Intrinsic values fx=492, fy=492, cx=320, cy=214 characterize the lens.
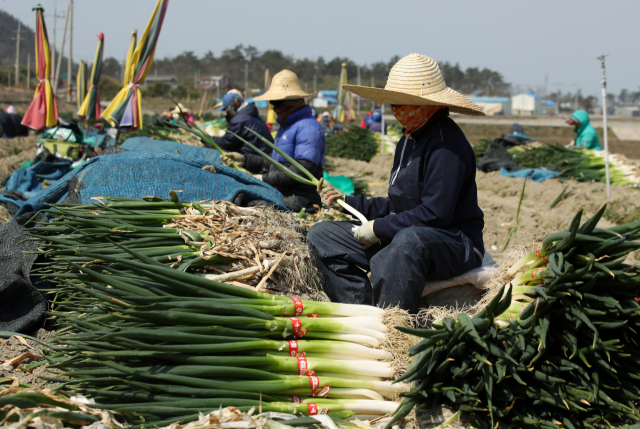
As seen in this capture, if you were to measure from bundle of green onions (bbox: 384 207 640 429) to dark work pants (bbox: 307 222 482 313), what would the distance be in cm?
49

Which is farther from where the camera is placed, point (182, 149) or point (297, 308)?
point (182, 149)

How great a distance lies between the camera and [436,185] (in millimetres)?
2309

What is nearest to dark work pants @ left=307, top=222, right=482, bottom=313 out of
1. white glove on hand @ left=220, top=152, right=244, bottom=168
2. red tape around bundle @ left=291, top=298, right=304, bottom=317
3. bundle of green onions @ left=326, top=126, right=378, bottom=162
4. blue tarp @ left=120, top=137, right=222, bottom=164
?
red tape around bundle @ left=291, top=298, right=304, bottom=317

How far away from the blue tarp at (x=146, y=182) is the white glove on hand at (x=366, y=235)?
0.91m

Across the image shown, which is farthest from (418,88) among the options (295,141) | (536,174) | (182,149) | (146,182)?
(536,174)

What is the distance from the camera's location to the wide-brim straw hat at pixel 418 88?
7.84 ft

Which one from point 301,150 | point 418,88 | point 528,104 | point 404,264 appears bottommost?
point 404,264

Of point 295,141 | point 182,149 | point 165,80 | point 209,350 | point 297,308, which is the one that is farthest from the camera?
point 165,80

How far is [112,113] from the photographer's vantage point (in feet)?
21.2

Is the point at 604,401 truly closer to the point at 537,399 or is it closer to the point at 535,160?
the point at 537,399

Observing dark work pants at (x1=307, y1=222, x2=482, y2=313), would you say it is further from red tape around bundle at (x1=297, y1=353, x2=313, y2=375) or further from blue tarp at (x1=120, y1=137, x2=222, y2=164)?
blue tarp at (x1=120, y1=137, x2=222, y2=164)

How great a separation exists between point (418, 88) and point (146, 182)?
1.79m

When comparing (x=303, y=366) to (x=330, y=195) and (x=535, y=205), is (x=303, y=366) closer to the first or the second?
(x=330, y=195)

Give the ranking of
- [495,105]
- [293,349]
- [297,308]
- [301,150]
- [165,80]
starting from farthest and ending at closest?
[165,80]
[495,105]
[301,150]
[297,308]
[293,349]
